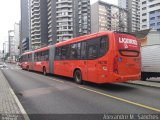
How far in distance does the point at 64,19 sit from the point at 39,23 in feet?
65.0

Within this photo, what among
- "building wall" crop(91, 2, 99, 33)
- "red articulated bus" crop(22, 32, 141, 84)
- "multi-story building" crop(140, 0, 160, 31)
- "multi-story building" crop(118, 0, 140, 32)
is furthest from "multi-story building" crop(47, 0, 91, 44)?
"red articulated bus" crop(22, 32, 141, 84)

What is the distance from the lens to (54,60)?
23.8 m

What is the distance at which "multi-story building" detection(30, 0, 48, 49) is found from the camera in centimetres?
12962

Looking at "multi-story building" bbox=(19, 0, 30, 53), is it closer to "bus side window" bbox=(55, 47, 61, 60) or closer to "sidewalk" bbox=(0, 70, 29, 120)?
"bus side window" bbox=(55, 47, 61, 60)

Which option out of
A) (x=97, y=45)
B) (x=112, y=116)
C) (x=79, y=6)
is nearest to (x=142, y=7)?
(x=79, y=6)

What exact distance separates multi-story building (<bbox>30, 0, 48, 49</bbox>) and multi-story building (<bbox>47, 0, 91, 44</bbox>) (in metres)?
5.83

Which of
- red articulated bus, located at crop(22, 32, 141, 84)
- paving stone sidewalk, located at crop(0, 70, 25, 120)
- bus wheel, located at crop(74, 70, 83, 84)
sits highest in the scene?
red articulated bus, located at crop(22, 32, 141, 84)

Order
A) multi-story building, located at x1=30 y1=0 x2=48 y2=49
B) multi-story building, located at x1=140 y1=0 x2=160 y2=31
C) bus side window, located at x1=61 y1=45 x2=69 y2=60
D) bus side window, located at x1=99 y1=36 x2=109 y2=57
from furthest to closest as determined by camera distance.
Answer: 1. multi-story building, located at x1=30 y1=0 x2=48 y2=49
2. multi-story building, located at x1=140 y1=0 x2=160 y2=31
3. bus side window, located at x1=61 y1=45 x2=69 y2=60
4. bus side window, located at x1=99 y1=36 x2=109 y2=57

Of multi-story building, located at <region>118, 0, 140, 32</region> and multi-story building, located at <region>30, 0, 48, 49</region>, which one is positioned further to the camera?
multi-story building, located at <region>118, 0, 140, 32</region>

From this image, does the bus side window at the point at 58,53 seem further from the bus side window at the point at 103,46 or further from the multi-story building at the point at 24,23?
the multi-story building at the point at 24,23

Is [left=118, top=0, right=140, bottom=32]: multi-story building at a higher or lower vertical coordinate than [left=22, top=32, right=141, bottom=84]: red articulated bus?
higher

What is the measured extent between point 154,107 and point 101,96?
3.20 metres

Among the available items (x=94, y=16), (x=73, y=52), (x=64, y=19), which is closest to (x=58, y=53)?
(x=73, y=52)

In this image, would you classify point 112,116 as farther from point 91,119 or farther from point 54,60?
point 54,60
